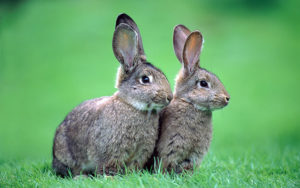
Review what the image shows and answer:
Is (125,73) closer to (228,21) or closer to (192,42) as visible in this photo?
(192,42)

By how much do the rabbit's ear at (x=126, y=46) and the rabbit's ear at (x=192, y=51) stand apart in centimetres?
58

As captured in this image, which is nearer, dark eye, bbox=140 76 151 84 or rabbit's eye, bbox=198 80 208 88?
dark eye, bbox=140 76 151 84

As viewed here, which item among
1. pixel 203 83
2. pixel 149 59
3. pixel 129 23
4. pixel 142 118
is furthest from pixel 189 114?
pixel 149 59

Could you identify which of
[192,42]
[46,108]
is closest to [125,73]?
[192,42]

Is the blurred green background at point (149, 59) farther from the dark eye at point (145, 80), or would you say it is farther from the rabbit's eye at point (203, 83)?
the dark eye at point (145, 80)

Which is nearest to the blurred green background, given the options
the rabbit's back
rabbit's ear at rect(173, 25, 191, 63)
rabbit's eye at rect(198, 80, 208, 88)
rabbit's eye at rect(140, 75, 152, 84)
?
rabbit's ear at rect(173, 25, 191, 63)

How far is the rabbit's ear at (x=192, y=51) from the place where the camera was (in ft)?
15.4

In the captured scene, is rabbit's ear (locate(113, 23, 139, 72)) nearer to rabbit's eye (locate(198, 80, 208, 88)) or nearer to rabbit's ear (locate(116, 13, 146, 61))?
rabbit's ear (locate(116, 13, 146, 61))

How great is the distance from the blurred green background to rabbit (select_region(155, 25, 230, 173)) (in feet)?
11.6

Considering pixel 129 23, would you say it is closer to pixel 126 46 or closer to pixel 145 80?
pixel 126 46

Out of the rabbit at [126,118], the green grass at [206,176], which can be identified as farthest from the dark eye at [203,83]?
the green grass at [206,176]

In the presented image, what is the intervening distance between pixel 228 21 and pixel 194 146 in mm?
10553

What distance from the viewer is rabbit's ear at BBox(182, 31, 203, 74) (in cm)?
470

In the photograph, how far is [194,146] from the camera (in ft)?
15.0
